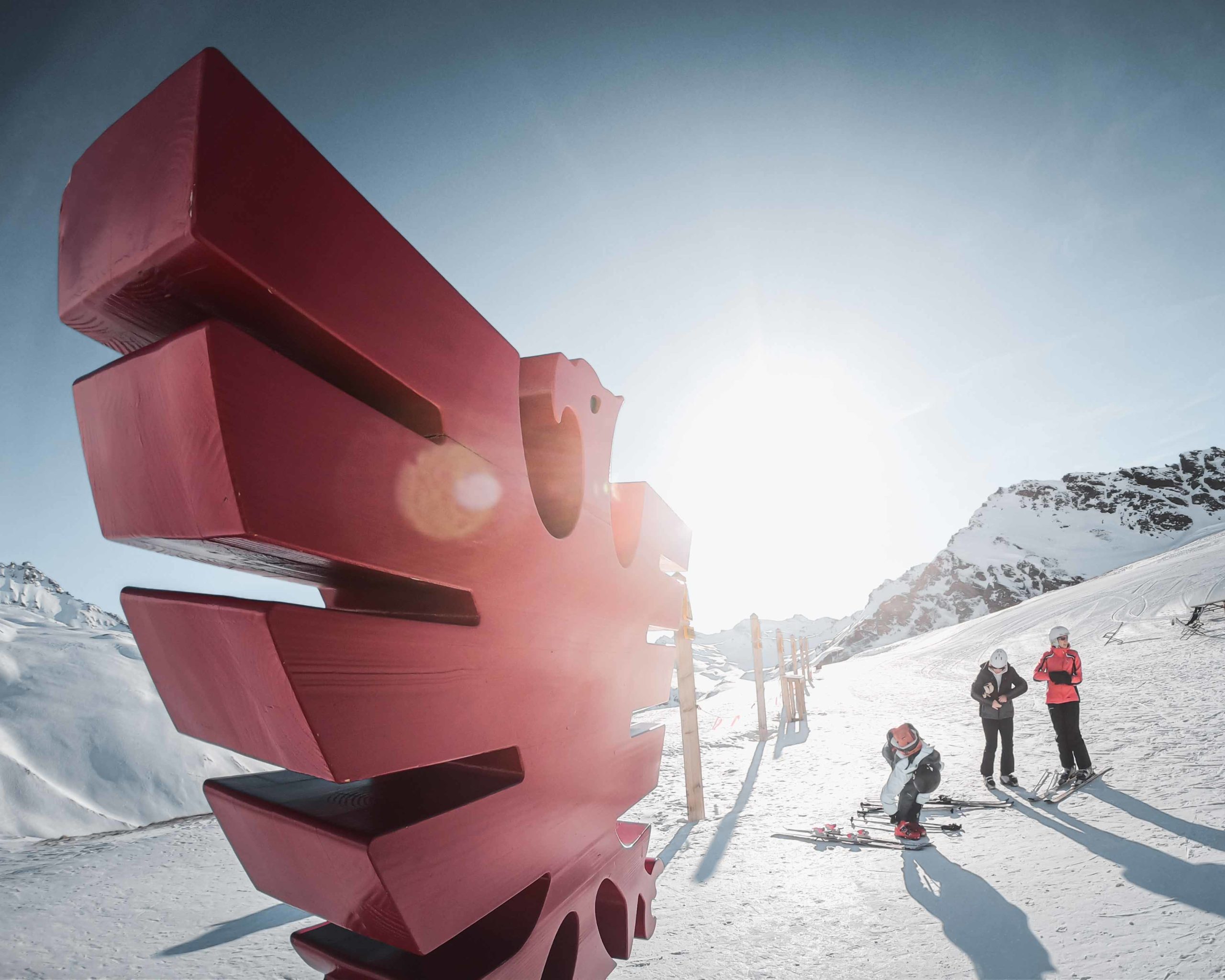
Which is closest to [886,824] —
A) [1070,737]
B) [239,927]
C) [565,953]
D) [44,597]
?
[1070,737]

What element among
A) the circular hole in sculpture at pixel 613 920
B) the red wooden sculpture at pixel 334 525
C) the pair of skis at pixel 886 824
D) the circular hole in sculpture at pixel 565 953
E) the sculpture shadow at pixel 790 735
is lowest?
the sculpture shadow at pixel 790 735

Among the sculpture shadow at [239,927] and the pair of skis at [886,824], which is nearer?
the sculpture shadow at [239,927]

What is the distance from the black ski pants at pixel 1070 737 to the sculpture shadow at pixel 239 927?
652cm

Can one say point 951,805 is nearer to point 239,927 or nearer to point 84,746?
point 239,927

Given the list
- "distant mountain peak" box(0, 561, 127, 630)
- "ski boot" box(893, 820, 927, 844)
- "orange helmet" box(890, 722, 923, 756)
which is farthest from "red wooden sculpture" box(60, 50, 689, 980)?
"distant mountain peak" box(0, 561, 127, 630)

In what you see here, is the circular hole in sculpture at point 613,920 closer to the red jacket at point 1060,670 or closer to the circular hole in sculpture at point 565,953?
the circular hole in sculpture at point 565,953

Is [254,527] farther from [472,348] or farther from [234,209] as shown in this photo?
[472,348]

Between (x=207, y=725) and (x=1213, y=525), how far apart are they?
485 ft

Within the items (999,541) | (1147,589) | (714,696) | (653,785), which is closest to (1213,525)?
(999,541)

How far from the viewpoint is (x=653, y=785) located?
6.61ft

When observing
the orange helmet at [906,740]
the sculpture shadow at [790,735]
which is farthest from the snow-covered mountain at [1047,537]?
the orange helmet at [906,740]

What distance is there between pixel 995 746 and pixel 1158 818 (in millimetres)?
2032

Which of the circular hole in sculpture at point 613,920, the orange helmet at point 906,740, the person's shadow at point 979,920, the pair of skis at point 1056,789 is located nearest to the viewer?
the circular hole in sculpture at point 613,920

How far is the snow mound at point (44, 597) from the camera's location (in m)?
121
